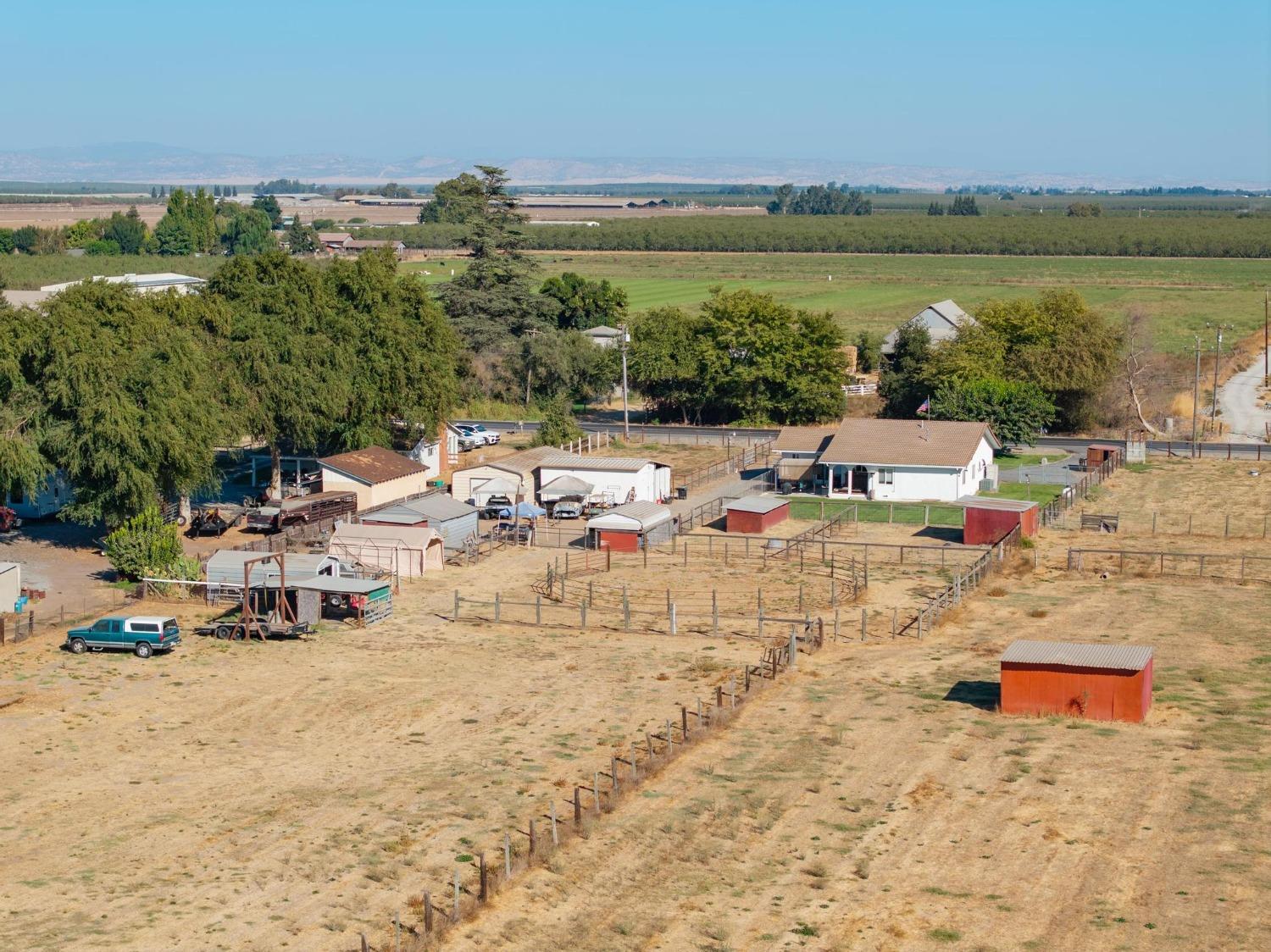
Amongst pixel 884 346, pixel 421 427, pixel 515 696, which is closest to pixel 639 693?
pixel 515 696

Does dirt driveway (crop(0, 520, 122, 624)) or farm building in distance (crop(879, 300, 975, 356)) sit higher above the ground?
farm building in distance (crop(879, 300, 975, 356))

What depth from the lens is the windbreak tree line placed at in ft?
183

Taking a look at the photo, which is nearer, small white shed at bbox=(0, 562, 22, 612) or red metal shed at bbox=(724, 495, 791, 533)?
small white shed at bbox=(0, 562, 22, 612)

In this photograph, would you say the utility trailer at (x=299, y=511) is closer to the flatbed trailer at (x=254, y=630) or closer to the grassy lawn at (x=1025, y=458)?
the flatbed trailer at (x=254, y=630)

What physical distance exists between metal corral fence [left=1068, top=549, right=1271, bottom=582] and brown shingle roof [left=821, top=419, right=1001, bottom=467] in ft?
39.8

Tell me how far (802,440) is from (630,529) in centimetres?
1834

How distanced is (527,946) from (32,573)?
1363 inches

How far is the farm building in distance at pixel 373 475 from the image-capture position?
6359 centimetres

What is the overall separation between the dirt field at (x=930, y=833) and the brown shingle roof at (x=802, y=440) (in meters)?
30.3

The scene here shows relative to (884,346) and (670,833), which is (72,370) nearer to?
(670,833)

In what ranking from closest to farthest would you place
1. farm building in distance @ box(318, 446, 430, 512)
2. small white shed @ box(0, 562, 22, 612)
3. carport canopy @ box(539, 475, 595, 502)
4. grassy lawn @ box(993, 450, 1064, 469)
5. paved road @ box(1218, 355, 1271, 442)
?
small white shed @ box(0, 562, 22, 612) < farm building in distance @ box(318, 446, 430, 512) < carport canopy @ box(539, 475, 595, 502) < grassy lawn @ box(993, 450, 1064, 469) < paved road @ box(1218, 355, 1271, 442)

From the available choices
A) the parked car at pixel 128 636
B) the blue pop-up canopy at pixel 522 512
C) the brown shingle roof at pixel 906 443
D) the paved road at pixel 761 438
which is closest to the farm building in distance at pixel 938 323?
the paved road at pixel 761 438

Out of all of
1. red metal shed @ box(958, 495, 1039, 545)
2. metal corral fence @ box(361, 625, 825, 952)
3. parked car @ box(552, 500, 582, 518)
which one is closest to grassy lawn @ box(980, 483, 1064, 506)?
red metal shed @ box(958, 495, 1039, 545)

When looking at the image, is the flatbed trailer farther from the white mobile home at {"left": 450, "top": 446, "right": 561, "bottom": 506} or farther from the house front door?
the house front door
